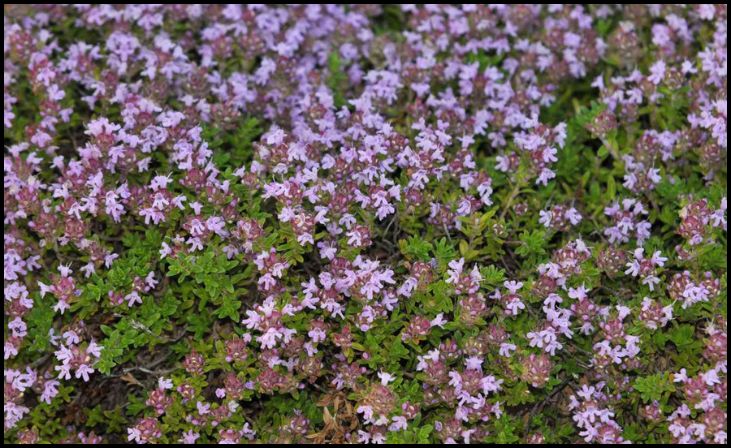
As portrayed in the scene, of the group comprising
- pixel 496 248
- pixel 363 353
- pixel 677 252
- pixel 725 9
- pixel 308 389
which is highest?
pixel 725 9

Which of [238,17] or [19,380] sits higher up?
[238,17]

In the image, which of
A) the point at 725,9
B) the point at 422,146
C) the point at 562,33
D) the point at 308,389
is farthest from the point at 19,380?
the point at 725,9

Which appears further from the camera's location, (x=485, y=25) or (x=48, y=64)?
(x=485, y=25)

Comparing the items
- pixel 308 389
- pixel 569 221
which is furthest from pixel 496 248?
pixel 308 389

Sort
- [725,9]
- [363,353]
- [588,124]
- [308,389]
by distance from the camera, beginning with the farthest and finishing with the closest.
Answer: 1. [725,9]
2. [588,124]
3. [308,389]
4. [363,353]

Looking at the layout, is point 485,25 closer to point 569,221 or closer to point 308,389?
point 569,221

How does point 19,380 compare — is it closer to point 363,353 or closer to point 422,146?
point 363,353

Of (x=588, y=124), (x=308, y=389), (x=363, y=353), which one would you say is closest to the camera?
(x=363, y=353)
